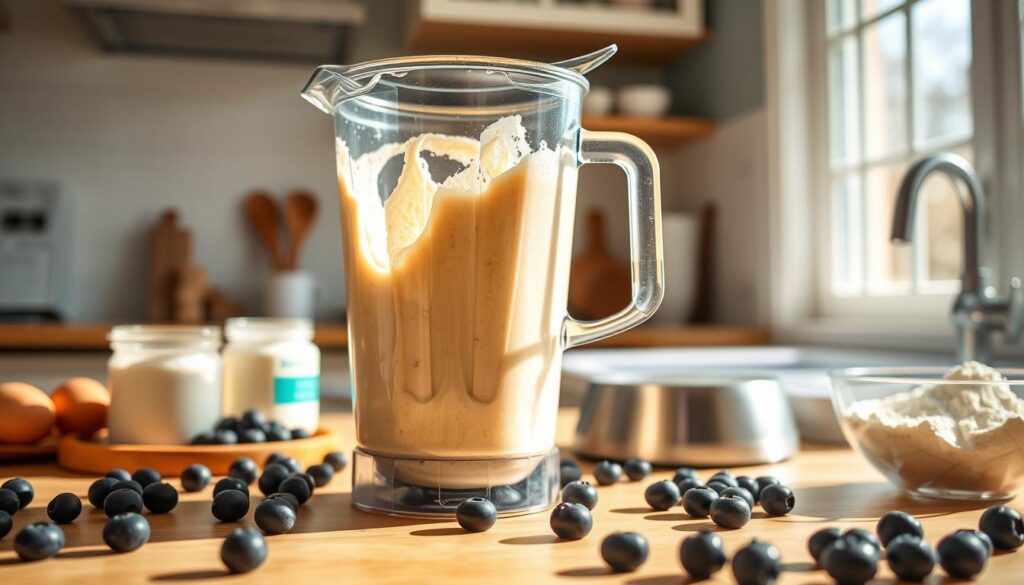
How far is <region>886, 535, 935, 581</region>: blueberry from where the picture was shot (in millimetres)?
426

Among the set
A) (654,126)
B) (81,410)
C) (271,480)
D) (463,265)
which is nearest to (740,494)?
(463,265)

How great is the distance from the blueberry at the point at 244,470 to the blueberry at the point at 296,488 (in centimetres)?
11

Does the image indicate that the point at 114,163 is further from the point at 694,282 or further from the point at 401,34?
the point at 694,282

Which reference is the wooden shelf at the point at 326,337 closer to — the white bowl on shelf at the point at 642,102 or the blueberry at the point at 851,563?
the white bowl on shelf at the point at 642,102

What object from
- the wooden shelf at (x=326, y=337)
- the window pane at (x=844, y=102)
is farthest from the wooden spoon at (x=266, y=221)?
the window pane at (x=844, y=102)

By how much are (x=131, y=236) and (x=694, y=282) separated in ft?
5.75

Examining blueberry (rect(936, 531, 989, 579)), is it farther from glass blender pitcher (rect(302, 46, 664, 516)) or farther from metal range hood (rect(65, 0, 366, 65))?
metal range hood (rect(65, 0, 366, 65))

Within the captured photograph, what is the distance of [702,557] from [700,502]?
159 millimetres

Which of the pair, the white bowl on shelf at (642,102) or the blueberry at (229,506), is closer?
the blueberry at (229,506)

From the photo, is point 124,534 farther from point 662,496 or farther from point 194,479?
point 662,496

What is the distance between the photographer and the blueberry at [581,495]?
61 cm

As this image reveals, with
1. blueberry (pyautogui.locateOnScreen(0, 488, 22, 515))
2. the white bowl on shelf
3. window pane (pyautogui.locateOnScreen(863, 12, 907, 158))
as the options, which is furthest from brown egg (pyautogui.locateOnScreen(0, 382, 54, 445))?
the white bowl on shelf

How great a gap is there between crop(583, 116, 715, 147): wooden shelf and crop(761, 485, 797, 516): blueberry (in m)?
2.01

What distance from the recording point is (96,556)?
1.59 ft
